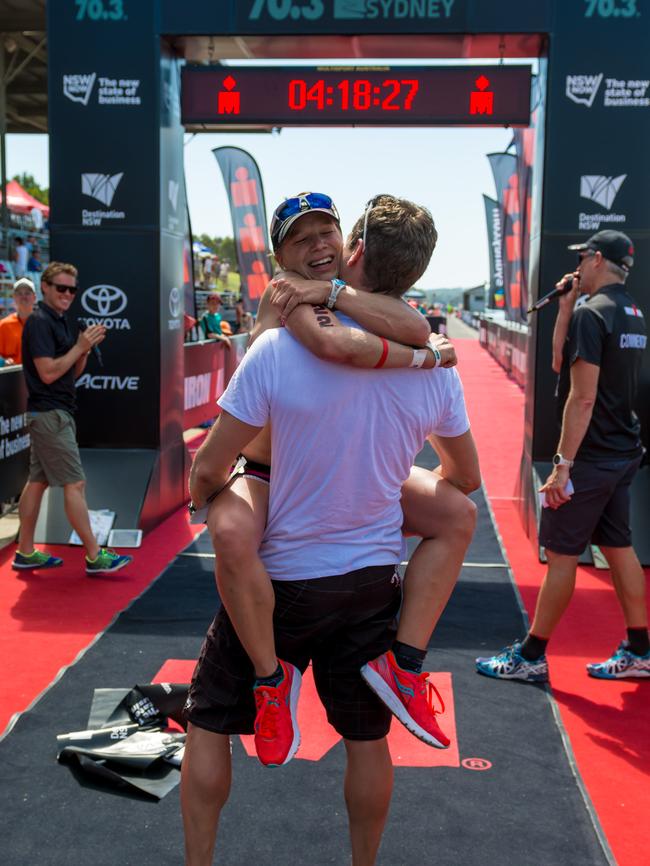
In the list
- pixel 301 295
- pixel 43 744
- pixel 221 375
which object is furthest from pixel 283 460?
pixel 221 375

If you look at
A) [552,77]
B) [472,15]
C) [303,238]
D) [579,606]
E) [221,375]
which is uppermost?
[472,15]

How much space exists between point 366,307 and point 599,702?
2684mm

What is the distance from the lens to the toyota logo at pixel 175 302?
709 centimetres

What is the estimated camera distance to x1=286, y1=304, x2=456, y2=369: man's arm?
1.94 m

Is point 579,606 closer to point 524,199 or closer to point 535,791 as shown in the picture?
point 535,791

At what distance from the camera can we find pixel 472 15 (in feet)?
20.3

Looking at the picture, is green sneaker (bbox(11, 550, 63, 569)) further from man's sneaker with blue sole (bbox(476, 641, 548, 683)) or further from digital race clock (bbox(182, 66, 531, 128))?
digital race clock (bbox(182, 66, 531, 128))

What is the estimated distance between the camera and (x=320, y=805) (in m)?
3.03

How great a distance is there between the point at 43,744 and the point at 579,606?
322 cm

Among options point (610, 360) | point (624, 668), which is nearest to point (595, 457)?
point (610, 360)

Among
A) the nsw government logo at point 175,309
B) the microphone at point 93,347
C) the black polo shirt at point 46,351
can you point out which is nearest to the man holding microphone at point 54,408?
the black polo shirt at point 46,351

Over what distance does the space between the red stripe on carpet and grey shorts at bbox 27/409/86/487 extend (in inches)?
25.7

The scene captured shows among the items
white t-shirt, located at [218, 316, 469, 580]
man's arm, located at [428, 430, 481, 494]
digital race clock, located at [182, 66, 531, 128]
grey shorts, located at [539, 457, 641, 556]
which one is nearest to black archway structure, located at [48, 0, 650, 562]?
digital race clock, located at [182, 66, 531, 128]

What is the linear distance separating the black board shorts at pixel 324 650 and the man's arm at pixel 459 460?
0.30 meters
